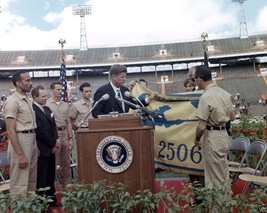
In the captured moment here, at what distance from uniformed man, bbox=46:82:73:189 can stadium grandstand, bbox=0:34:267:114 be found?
35.0 metres

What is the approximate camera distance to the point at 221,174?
3.95 m

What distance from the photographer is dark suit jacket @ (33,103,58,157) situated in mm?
5000

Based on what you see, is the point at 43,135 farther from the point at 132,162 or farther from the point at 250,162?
the point at 250,162

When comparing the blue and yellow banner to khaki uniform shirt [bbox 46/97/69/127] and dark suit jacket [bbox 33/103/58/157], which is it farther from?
khaki uniform shirt [bbox 46/97/69/127]

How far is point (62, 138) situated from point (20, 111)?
1815mm

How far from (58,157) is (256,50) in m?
40.7

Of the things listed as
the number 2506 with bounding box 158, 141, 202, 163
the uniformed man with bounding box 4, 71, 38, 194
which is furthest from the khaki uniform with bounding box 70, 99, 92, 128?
the uniformed man with bounding box 4, 71, 38, 194

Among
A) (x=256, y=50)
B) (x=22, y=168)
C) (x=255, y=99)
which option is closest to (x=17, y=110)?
(x=22, y=168)

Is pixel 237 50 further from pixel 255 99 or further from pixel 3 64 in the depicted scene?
pixel 3 64

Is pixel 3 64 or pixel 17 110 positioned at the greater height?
pixel 3 64

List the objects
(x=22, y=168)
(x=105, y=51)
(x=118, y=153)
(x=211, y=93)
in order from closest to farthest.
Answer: (x=118, y=153) < (x=211, y=93) < (x=22, y=168) < (x=105, y=51)

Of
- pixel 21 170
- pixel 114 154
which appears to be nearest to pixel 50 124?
pixel 21 170

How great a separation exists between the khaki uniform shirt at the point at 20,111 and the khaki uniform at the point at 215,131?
1990mm

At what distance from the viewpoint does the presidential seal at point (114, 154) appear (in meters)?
3.34
